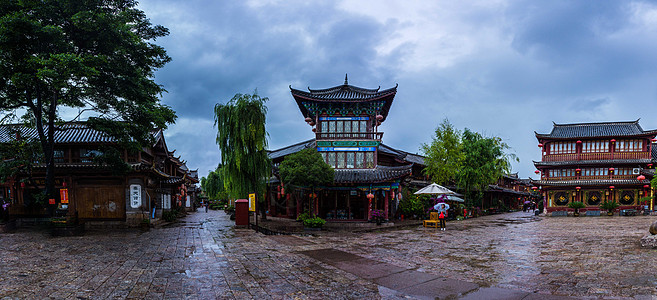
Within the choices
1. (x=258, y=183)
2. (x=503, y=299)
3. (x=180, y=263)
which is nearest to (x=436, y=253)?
(x=503, y=299)

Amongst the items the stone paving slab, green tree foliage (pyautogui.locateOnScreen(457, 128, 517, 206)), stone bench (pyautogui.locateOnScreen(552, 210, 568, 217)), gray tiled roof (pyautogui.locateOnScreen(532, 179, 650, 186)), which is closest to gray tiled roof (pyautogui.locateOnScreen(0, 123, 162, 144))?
the stone paving slab

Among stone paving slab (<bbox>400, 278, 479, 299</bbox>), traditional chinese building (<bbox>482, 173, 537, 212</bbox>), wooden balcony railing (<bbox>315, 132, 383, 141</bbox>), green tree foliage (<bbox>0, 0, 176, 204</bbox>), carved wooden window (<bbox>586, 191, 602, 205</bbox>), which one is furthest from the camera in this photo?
traditional chinese building (<bbox>482, 173, 537, 212</bbox>)

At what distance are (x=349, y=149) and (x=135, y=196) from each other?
13.4m

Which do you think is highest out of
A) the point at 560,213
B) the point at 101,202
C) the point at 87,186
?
the point at 87,186

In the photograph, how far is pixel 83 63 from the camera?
44.0 ft

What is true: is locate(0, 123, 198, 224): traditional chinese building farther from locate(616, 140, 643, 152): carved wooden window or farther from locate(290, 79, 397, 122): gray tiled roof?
locate(616, 140, 643, 152): carved wooden window

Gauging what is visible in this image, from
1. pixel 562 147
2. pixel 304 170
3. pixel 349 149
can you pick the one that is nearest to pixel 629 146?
pixel 562 147

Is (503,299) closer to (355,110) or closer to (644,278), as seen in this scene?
(644,278)

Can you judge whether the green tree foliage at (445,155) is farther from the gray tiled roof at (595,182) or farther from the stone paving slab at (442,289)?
the stone paving slab at (442,289)

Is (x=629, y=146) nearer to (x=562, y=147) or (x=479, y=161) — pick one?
(x=562, y=147)

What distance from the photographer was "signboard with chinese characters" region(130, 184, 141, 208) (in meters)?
19.7

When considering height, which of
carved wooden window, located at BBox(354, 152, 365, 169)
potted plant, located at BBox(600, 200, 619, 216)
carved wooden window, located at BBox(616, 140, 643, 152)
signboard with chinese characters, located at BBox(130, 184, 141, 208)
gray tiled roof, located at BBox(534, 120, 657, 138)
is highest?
gray tiled roof, located at BBox(534, 120, 657, 138)

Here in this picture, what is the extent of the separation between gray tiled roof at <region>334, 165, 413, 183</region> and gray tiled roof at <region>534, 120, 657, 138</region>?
2264 centimetres

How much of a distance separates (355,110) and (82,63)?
15.1 meters
